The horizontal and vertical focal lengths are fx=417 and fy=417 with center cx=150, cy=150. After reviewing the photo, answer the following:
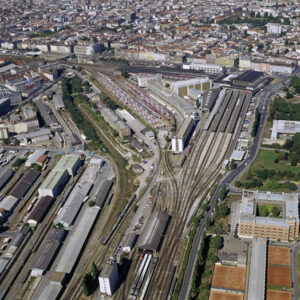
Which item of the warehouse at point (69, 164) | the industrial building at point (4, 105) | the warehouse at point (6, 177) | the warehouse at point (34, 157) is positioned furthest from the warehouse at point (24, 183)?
the industrial building at point (4, 105)

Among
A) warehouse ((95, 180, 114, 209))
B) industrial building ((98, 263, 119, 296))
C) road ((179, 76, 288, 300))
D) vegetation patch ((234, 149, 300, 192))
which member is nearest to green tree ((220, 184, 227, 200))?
road ((179, 76, 288, 300))

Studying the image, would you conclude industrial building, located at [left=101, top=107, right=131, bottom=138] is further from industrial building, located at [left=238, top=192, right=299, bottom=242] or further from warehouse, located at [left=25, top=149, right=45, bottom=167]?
industrial building, located at [left=238, top=192, right=299, bottom=242]

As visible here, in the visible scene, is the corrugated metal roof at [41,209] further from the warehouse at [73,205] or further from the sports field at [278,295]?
the sports field at [278,295]

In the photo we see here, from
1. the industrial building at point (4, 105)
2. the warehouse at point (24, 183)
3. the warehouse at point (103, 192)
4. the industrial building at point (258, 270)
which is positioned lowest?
the industrial building at point (4, 105)

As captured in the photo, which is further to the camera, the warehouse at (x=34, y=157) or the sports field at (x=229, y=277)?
the warehouse at (x=34, y=157)

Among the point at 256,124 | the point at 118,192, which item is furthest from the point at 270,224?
the point at 256,124

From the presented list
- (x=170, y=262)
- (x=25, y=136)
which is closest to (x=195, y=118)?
(x=25, y=136)

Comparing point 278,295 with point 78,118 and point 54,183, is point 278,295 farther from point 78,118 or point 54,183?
point 78,118
